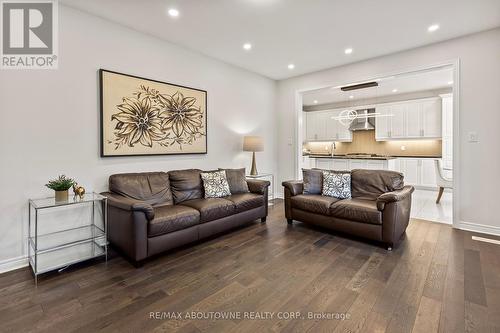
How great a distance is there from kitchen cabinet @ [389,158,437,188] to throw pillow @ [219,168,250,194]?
4419 mm

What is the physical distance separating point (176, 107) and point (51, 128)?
1585 mm

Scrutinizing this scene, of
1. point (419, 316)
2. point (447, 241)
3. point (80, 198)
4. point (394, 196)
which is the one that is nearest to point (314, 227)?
point (394, 196)

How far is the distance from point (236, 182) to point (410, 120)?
5701 mm

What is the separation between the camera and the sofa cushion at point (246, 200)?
139 inches

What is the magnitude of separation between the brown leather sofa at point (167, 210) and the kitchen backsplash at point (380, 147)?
5.39m

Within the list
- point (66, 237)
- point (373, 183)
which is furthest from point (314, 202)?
point (66, 237)

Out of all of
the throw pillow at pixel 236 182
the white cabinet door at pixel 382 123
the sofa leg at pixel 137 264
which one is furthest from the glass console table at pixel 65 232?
the white cabinet door at pixel 382 123

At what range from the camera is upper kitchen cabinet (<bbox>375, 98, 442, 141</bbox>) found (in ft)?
21.4

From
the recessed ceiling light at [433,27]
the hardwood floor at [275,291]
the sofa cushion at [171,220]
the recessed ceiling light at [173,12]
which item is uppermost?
the recessed ceiling light at [433,27]

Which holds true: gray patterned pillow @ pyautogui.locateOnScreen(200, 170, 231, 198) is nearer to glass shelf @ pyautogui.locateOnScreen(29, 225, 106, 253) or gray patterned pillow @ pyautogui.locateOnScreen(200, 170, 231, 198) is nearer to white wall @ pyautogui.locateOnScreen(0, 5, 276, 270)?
white wall @ pyautogui.locateOnScreen(0, 5, 276, 270)

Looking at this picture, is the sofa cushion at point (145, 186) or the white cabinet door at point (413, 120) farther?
the white cabinet door at point (413, 120)

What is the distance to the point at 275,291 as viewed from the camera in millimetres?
2082

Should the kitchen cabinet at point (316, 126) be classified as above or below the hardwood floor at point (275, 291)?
above

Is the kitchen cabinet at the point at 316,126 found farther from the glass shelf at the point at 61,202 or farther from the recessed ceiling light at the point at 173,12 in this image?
the glass shelf at the point at 61,202
